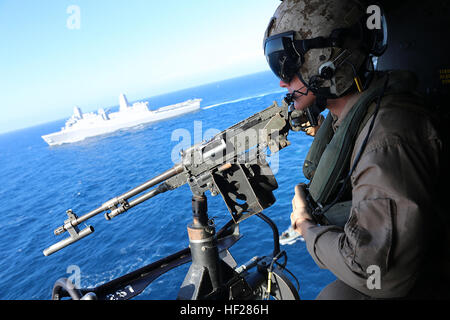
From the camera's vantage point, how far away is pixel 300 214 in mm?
2184

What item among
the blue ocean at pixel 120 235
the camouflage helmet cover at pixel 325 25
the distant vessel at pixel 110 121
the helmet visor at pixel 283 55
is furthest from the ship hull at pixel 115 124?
the camouflage helmet cover at pixel 325 25

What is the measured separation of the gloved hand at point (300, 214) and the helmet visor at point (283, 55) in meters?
1.07

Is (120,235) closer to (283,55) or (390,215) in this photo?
(283,55)

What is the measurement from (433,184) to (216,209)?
17119mm

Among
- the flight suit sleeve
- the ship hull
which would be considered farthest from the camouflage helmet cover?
the ship hull

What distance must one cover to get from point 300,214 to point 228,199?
5.07ft

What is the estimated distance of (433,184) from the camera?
4.56ft

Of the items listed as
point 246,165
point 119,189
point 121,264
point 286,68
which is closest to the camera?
point 286,68

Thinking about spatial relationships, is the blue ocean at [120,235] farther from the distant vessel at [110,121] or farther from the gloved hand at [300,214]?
the distant vessel at [110,121]

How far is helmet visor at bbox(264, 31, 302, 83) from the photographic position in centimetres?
210

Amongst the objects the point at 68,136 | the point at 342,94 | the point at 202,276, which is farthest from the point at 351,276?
the point at 68,136

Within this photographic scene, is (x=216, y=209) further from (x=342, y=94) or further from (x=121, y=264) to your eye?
(x=342, y=94)

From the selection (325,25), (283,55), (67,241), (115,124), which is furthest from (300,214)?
(115,124)

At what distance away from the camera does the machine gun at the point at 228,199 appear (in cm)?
322
